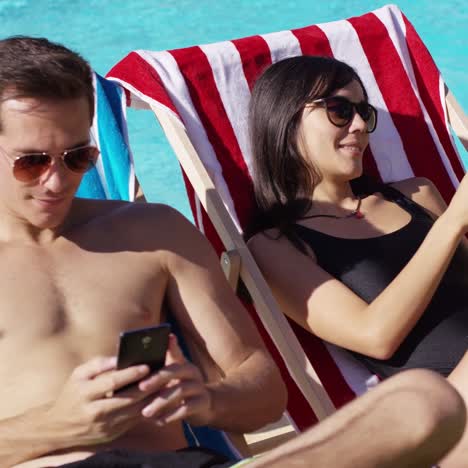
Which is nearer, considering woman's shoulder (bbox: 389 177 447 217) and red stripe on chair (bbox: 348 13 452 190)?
woman's shoulder (bbox: 389 177 447 217)

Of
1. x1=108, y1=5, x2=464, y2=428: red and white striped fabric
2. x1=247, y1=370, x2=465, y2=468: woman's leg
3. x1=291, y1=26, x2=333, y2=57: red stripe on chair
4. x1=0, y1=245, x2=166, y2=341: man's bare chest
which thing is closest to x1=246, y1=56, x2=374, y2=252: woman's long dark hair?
x1=108, y1=5, x2=464, y2=428: red and white striped fabric

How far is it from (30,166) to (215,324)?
57 cm

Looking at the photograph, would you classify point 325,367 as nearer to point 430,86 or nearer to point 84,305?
point 84,305

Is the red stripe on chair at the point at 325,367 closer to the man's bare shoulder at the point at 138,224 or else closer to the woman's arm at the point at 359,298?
the woman's arm at the point at 359,298

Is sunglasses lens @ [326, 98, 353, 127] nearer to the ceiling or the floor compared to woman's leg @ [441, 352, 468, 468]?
nearer to the ceiling

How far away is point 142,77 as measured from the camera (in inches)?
137

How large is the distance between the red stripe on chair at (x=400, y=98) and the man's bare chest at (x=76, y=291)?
4.88 ft

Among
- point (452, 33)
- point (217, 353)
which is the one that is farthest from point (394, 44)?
point (452, 33)

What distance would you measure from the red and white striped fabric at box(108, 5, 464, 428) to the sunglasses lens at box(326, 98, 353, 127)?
14.1 inches

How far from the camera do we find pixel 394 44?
3.98m

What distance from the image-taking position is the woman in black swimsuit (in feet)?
9.53

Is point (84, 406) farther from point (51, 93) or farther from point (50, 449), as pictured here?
point (51, 93)

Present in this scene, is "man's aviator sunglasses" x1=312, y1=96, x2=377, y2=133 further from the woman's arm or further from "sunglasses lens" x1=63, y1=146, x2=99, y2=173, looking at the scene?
"sunglasses lens" x1=63, y1=146, x2=99, y2=173

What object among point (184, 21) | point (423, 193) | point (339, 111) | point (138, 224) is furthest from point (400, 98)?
point (184, 21)
